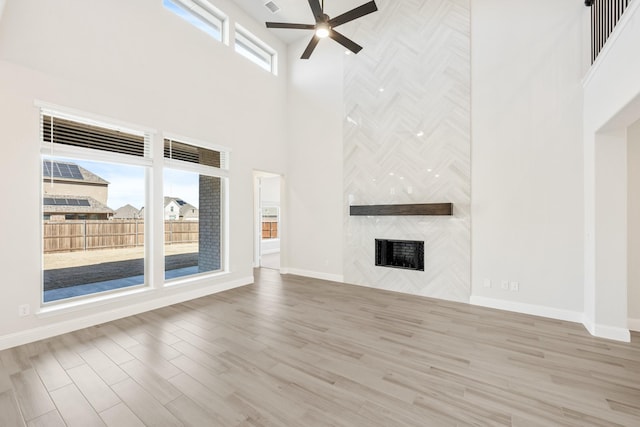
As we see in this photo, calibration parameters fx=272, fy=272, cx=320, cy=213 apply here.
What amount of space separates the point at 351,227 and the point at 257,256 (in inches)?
124

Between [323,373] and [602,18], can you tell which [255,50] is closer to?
[602,18]

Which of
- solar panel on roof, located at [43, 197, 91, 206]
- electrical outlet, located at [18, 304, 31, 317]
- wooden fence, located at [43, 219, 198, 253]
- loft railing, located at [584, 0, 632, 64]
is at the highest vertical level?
loft railing, located at [584, 0, 632, 64]

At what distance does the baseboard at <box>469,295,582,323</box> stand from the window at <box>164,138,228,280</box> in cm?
458

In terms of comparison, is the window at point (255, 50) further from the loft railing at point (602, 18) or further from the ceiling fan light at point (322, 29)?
the loft railing at point (602, 18)

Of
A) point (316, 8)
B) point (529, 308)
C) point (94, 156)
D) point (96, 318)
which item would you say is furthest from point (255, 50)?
point (529, 308)

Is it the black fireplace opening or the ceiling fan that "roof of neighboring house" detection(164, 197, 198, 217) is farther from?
the black fireplace opening

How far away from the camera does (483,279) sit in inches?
168

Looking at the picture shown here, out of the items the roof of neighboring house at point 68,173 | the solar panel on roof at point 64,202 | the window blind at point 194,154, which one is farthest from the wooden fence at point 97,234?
the window blind at point 194,154

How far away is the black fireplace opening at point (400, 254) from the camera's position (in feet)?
16.0

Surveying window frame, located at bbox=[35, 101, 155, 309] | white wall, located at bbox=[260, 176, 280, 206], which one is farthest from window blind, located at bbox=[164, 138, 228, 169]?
white wall, located at bbox=[260, 176, 280, 206]

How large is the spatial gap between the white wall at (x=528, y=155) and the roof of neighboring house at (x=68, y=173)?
5569mm

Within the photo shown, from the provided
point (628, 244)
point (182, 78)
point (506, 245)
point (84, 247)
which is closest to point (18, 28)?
point (182, 78)

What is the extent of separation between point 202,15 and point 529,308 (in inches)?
284

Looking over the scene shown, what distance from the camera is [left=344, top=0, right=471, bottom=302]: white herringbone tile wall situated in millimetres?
4465
